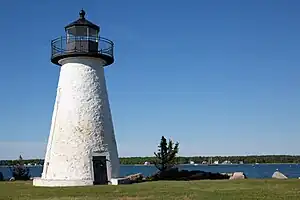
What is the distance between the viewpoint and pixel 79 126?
2830 centimetres

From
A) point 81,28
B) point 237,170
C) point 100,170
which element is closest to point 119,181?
point 100,170

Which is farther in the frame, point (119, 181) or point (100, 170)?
point (100, 170)

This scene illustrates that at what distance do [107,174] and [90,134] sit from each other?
280 centimetres

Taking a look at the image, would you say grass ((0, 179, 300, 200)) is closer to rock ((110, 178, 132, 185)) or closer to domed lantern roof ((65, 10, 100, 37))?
rock ((110, 178, 132, 185))

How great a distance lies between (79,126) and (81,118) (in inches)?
20.7

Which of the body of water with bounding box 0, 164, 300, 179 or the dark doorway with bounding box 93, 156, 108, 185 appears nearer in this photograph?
the dark doorway with bounding box 93, 156, 108, 185

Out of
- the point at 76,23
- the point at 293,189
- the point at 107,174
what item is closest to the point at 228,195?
the point at 293,189

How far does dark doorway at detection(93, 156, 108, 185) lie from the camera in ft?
92.4

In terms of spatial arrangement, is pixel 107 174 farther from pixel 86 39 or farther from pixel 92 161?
pixel 86 39

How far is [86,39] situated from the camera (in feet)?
94.8

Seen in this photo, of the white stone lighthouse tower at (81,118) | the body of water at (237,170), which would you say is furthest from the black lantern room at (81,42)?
the body of water at (237,170)

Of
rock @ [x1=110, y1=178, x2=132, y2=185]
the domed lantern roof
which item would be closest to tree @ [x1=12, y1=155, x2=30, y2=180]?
rock @ [x1=110, y1=178, x2=132, y2=185]

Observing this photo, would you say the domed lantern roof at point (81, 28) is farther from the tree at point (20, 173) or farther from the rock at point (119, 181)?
the tree at point (20, 173)

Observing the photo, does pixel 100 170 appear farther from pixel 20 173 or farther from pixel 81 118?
pixel 20 173
